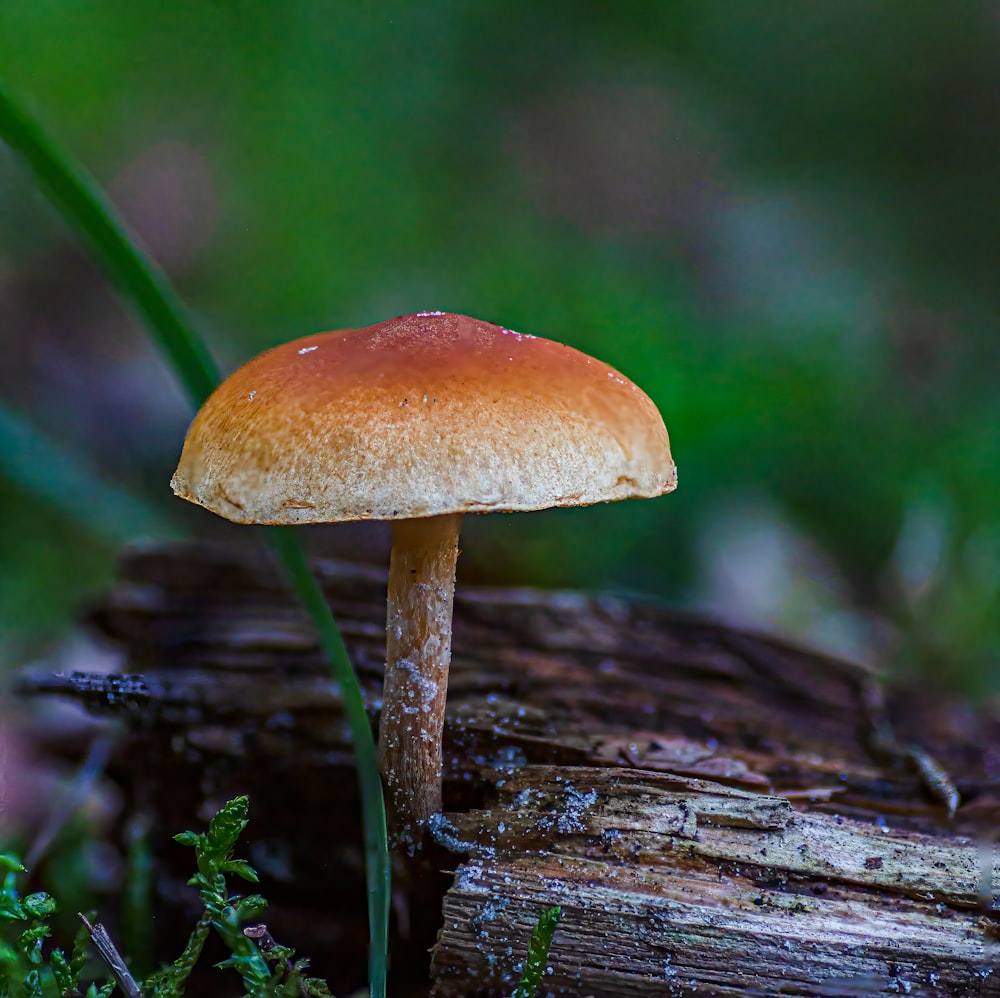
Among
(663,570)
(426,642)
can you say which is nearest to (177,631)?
(426,642)

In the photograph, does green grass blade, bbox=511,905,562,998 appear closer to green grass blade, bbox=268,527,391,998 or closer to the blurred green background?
green grass blade, bbox=268,527,391,998

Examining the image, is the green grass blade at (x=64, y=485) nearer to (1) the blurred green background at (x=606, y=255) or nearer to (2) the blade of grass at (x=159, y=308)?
(1) the blurred green background at (x=606, y=255)

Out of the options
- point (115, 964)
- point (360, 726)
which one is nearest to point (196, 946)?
point (115, 964)

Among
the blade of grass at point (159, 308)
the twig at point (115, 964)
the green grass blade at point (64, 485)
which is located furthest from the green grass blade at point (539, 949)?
the green grass blade at point (64, 485)

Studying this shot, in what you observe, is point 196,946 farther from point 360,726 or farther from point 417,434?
point 417,434

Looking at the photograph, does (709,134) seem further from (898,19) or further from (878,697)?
(878,697)

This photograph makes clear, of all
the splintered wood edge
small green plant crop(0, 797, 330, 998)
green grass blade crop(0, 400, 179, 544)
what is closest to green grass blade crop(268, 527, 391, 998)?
small green plant crop(0, 797, 330, 998)
